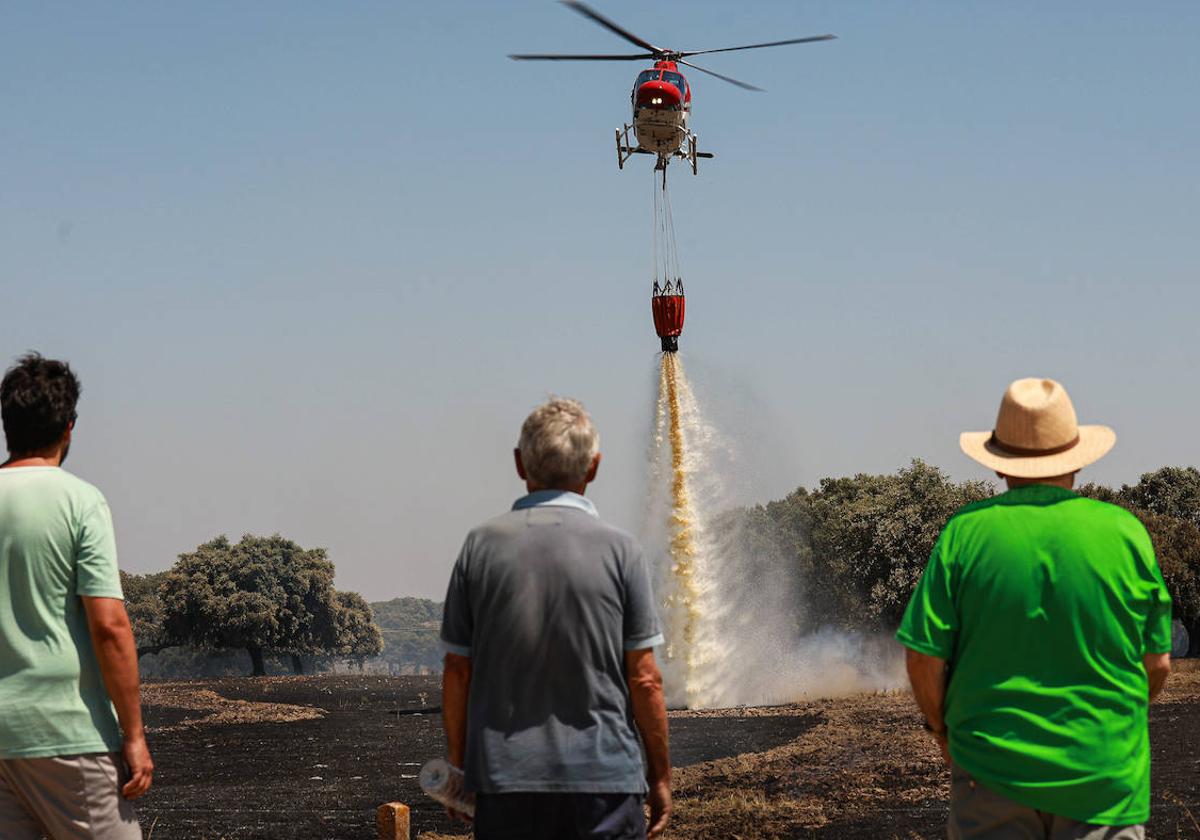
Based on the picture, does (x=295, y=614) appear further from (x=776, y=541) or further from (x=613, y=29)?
(x=613, y=29)

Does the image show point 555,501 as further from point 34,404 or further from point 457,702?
point 34,404

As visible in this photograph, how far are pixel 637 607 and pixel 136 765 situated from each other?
7.12 ft

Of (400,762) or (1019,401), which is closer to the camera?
(1019,401)

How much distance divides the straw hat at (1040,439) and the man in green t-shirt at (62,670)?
139 inches

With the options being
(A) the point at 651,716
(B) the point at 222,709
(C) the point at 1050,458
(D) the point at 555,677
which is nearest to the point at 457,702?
(D) the point at 555,677

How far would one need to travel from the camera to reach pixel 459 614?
552 cm

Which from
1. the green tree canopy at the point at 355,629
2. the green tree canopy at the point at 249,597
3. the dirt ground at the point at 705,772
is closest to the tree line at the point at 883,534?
the dirt ground at the point at 705,772

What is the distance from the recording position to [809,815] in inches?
723

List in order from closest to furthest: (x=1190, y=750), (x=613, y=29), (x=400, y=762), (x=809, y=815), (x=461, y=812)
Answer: (x=461, y=812) < (x=809, y=815) < (x=1190, y=750) < (x=400, y=762) < (x=613, y=29)

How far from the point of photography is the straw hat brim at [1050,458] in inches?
223

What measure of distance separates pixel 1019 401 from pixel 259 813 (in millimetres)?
17100

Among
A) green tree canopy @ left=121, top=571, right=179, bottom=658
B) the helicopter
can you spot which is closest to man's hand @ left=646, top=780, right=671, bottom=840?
the helicopter

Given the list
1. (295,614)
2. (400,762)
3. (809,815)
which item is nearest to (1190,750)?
(809,815)

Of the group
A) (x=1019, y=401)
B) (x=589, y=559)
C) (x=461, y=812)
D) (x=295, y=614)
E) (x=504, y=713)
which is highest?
(x=1019, y=401)
